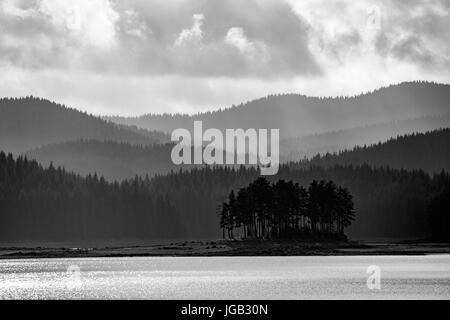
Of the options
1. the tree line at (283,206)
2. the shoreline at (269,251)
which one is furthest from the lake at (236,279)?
the tree line at (283,206)

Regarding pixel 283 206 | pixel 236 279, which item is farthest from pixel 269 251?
pixel 236 279

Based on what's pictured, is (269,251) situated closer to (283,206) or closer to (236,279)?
(283,206)

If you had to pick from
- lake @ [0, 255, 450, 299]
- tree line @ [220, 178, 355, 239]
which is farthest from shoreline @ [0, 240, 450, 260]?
lake @ [0, 255, 450, 299]

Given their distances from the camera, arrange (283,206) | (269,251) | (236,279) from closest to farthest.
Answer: (236,279), (269,251), (283,206)

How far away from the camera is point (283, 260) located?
155 metres

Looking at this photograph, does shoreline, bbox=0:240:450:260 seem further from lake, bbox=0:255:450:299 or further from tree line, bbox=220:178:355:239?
lake, bbox=0:255:450:299

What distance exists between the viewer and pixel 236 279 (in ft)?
362

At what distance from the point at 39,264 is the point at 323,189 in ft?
190

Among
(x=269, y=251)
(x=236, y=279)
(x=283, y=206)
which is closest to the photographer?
(x=236, y=279)

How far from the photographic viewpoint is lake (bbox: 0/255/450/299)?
302 ft
